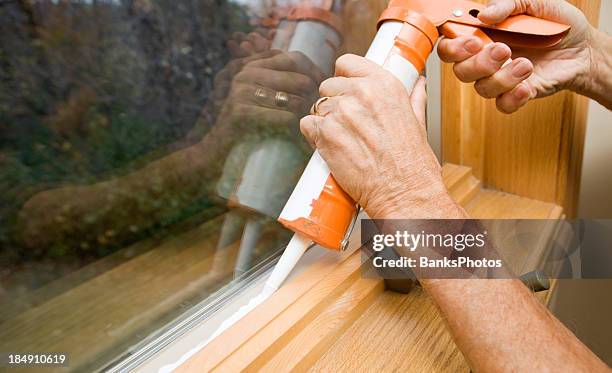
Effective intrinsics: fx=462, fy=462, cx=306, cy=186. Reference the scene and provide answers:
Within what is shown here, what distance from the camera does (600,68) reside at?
2.58 feet

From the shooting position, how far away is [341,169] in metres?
0.54

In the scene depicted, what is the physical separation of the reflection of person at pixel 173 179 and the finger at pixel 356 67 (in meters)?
0.12

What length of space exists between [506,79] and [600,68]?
8.6 inches

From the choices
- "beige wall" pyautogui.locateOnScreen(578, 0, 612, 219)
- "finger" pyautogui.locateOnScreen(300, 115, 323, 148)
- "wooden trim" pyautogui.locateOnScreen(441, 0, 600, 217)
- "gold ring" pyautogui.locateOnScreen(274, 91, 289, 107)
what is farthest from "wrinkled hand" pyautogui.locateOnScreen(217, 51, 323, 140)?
"beige wall" pyautogui.locateOnScreen(578, 0, 612, 219)

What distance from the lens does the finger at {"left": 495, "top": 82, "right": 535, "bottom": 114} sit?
2.40 ft

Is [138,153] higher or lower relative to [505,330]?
higher

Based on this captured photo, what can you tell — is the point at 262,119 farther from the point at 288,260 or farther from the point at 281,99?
the point at 288,260

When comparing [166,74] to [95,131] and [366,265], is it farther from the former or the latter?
[366,265]

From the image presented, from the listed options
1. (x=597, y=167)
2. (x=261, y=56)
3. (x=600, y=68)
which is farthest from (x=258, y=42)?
(x=597, y=167)

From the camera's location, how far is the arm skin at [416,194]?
1.50ft

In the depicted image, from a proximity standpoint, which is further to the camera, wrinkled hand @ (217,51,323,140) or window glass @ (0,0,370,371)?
wrinkled hand @ (217,51,323,140)

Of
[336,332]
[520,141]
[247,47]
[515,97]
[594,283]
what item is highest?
[247,47]

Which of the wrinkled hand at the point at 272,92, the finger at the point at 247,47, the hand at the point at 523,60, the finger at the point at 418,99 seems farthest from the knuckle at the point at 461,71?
the finger at the point at 247,47

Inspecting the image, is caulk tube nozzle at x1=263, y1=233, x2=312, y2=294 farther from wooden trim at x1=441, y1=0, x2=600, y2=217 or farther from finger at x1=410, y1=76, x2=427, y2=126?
wooden trim at x1=441, y1=0, x2=600, y2=217
